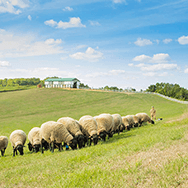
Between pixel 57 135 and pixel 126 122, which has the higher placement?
pixel 57 135

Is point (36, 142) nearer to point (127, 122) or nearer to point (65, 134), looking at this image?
point (65, 134)

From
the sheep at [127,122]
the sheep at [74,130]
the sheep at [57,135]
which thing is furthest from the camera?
the sheep at [127,122]

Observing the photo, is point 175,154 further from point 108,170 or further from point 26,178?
point 26,178

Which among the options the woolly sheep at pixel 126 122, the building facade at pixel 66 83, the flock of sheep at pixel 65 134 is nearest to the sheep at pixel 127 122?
the woolly sheep at pixel 126 122

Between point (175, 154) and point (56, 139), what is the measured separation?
9.54m

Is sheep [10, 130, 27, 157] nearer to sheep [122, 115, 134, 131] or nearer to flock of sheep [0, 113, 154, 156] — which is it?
flock of sheep [0, 113, 154, 156]

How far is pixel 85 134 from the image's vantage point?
16.1m

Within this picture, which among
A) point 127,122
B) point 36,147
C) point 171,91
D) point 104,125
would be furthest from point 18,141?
point 171,91

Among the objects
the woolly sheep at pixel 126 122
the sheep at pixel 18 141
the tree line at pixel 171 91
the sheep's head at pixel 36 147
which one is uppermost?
the tree line at pixel 171 91

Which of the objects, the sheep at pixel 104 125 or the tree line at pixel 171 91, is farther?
the tree line at pixel 171 91

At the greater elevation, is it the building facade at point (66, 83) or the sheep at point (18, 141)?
the building facade at point (66, 83)

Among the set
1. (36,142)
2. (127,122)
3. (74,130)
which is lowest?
(36,142)

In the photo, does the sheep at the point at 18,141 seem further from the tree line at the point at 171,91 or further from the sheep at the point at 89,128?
the tree line at the point at 171,91

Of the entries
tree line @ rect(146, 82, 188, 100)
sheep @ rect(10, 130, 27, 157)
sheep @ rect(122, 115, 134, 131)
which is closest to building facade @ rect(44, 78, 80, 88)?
tree line @ rect(146, 82, 188, 100)
